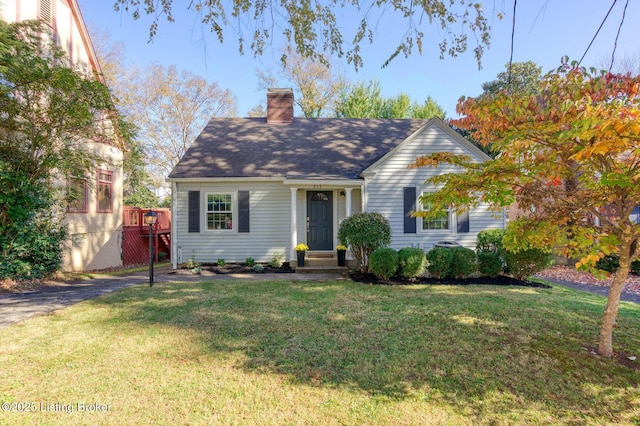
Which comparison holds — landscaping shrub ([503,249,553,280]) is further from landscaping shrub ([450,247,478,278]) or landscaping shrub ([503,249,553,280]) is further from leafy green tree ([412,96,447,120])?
leafy green tree ([412,96,447,120])

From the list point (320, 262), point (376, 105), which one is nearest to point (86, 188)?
point (320, 262)

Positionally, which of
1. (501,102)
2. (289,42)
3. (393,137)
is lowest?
(501,102)

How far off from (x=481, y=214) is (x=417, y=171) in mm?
2580

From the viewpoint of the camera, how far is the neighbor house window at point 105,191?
11.8m

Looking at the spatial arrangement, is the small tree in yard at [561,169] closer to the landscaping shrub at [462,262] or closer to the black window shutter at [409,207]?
the landscaping shrub at [462,262]

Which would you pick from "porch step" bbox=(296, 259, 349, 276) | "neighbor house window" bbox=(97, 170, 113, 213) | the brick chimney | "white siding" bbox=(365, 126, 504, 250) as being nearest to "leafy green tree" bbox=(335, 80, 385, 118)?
the brick chimney

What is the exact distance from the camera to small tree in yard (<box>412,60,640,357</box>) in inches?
127

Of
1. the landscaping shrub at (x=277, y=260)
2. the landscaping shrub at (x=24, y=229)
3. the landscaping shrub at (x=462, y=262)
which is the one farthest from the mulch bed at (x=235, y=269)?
the landscaping shrub at (x=462, y=262)

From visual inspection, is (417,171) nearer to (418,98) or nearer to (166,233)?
(166,233)

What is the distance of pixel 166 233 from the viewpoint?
1659 cm

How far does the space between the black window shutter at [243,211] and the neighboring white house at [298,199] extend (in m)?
0.03

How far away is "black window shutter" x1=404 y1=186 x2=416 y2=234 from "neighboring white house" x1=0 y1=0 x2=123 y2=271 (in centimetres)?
907

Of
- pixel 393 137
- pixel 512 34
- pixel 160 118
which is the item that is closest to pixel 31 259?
pixel 512 34

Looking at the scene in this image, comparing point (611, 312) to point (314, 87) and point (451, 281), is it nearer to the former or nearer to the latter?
point (451, 281)
